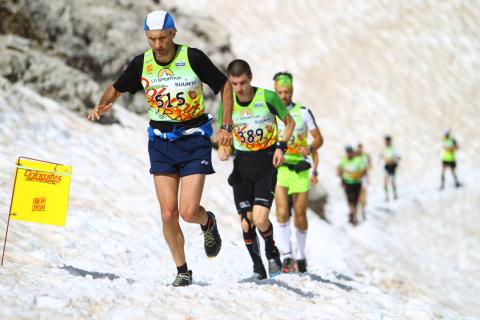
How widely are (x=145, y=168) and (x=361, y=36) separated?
23.4 m

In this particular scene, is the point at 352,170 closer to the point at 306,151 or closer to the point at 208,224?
the point at 306,151

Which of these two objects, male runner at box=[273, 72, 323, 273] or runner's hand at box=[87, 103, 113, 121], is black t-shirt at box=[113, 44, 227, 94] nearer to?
runner's hand at box=[87, 103, 113, 121]

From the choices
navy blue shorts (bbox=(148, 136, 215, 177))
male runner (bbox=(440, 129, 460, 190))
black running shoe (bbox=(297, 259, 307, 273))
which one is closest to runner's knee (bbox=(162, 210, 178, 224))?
navy blue shorts (bbox=(148, 136, 215, 177))

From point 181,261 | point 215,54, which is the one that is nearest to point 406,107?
point 215,54

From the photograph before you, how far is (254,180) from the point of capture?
775 centimetres

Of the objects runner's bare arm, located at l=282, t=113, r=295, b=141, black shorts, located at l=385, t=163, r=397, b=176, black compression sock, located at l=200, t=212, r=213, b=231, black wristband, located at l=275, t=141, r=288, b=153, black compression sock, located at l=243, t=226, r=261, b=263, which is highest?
black shorts, located at l=385, t=163, r=397, b=176

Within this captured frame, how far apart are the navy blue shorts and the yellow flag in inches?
36.1

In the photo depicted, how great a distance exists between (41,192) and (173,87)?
1.72 meters

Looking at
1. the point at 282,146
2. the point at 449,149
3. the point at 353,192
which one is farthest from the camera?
the point at 449,149

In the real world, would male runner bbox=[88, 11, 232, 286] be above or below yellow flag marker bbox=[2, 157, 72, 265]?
above

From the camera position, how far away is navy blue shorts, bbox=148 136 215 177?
634 cm

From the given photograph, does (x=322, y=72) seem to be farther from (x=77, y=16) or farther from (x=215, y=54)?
(x=77, y=16)

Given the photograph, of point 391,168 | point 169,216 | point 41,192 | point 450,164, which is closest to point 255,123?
point 169,216

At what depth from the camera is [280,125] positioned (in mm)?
9141
